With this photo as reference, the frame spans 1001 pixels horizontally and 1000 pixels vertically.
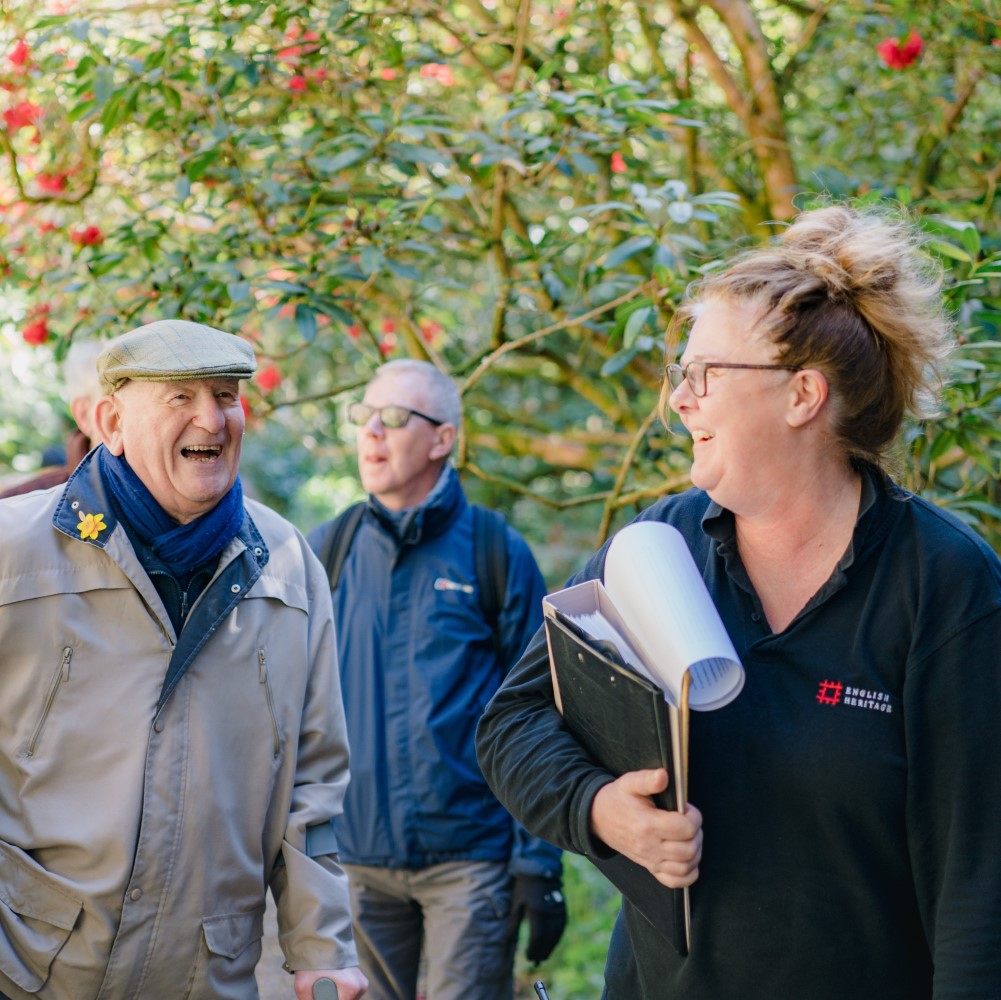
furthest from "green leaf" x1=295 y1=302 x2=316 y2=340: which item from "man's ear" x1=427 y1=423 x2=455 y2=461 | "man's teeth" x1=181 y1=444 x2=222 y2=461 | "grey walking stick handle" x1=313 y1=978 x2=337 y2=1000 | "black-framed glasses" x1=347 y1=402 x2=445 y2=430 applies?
"grey walking stick handle" x1=313 y1=978 x2=337 y2=1000

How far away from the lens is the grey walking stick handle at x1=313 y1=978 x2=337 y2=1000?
8.46ft

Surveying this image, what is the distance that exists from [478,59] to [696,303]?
300 centimetres

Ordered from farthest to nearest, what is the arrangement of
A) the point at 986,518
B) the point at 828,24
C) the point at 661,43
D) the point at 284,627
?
the point at 661,43
the point at 828,24
the point at 986,518
the point at 284,627

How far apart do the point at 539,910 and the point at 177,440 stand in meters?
1.88

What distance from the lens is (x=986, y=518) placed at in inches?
162

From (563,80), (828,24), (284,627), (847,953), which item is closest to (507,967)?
(284,627)

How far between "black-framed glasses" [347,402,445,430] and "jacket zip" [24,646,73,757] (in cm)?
183

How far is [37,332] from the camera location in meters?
4.72

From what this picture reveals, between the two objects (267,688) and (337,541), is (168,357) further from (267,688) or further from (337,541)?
(337,541)

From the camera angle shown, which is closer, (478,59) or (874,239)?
(874,239)

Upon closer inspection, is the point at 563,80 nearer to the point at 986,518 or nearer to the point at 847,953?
the point at 986,518

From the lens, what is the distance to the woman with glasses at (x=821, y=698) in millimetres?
1848

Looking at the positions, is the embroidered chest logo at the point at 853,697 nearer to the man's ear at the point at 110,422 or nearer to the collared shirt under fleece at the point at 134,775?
the collared shirt under fleece at the point at 134,775

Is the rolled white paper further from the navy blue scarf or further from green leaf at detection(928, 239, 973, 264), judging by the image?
green leaf at detection(928, 239, 973, 264)
